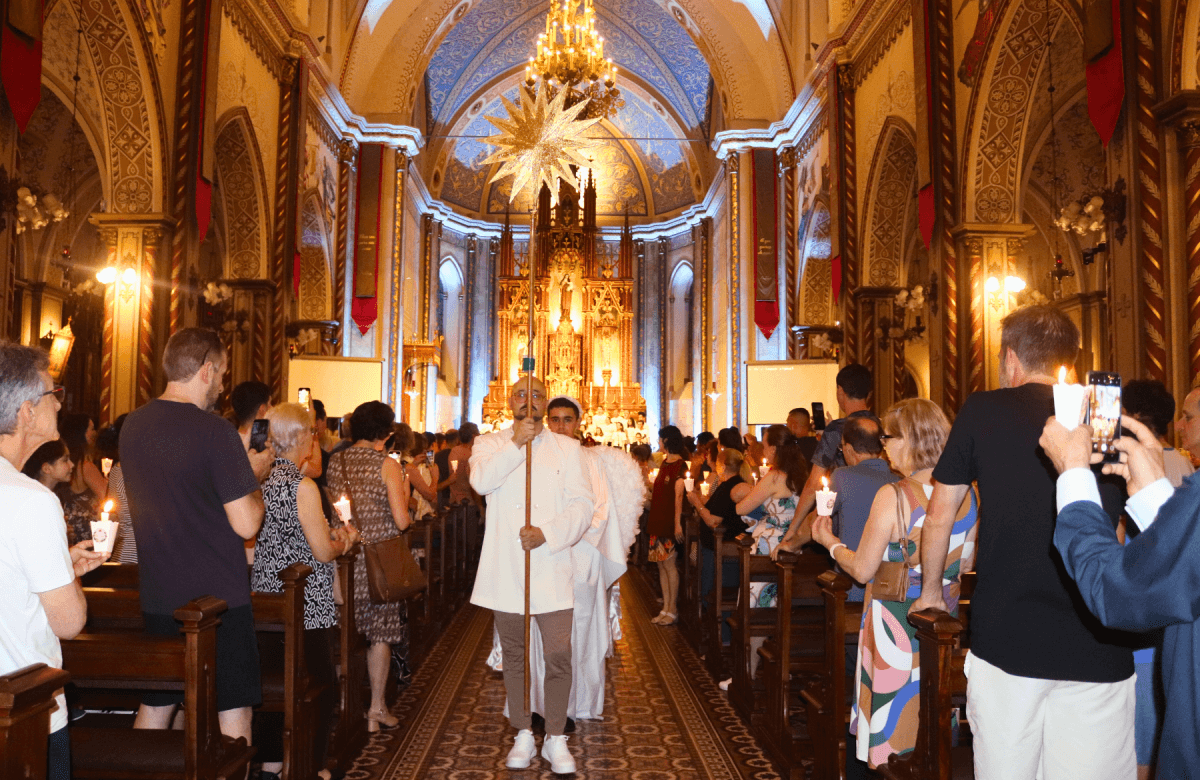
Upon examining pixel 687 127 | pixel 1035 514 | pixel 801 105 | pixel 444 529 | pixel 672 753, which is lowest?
pixel 672 753

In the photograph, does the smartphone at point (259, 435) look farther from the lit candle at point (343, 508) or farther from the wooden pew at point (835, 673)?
the wooden pew at point (835, 673)

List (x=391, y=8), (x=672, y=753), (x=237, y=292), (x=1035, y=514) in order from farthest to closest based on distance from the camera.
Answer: (x=391, y=8), (x=237, y=292), (x=672, y=753), (x=1035, y=514)

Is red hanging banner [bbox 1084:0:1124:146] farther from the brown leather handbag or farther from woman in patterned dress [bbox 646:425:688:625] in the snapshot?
the brown leather handbag

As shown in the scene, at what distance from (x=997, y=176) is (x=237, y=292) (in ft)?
31.9

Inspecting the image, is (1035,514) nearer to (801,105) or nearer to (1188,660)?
(1188,660)

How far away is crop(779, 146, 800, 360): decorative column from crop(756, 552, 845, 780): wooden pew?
11422 millimetres

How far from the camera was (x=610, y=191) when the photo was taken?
28562 mm

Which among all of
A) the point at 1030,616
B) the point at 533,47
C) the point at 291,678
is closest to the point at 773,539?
the point at 291,678

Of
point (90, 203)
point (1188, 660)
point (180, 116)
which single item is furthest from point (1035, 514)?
point (90, 203)

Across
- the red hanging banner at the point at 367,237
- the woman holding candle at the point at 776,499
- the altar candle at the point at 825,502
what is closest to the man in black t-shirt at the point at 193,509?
the altar candle at the point at 825,502

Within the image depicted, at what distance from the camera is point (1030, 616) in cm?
248

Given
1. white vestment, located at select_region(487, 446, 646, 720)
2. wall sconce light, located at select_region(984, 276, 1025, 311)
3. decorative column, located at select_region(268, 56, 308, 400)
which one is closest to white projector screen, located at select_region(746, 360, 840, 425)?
wall sconce light, located at select_region(984, 276, 1025, 311)

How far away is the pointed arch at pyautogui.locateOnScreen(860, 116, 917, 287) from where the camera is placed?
12578 mm

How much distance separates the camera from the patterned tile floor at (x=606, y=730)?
4781 millimetres
